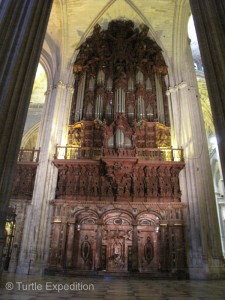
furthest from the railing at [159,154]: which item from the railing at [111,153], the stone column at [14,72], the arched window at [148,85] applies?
the stone column at [14,72]

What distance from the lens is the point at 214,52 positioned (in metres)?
5.36

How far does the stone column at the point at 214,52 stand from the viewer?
4828 mm

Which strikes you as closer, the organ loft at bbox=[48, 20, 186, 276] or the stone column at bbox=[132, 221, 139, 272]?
the stone column at bbox=[132, 221, 139, 272]

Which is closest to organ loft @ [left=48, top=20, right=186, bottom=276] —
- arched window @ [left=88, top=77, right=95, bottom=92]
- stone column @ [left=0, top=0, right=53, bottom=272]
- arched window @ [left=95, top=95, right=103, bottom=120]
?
arched window @ [left=95, top=95, right=103, bottom=120]

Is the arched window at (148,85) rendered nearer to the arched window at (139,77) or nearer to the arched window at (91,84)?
the arched window at (139,77)

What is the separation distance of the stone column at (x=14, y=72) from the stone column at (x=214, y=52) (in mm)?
3945

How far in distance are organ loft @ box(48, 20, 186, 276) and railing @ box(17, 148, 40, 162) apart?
103 cm

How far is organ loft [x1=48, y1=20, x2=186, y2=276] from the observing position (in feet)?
31.7

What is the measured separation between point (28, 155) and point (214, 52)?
961cm

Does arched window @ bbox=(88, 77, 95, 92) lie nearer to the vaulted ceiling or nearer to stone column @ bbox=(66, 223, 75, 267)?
the vaulted ceiling

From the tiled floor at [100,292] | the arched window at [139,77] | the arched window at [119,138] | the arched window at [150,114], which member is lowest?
the tiled floor at [100,292]

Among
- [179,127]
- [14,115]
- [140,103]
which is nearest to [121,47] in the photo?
[140,103]

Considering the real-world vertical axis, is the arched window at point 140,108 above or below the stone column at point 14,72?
above

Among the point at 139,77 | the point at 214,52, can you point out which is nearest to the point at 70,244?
the point at 214,52
